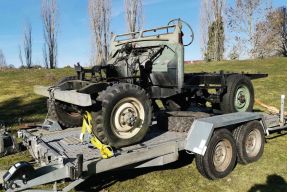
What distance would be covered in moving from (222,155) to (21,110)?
9.80m

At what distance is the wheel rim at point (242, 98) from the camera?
6934 millimetres

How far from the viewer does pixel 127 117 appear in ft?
17.1

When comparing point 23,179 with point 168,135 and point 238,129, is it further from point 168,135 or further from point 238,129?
point 238,129

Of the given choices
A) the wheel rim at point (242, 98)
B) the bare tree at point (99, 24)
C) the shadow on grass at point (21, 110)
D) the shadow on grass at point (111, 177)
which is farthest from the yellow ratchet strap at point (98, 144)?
the bare tree at point (99, 24)

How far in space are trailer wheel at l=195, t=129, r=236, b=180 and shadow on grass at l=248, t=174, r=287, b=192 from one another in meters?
0.51

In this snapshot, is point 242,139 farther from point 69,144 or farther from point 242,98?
point 69,144

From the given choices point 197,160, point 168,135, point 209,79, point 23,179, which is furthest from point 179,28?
point 23,179

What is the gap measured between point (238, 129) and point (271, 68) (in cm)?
1892

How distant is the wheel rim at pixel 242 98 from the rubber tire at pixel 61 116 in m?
3.09

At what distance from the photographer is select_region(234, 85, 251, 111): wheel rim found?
6.93 metres

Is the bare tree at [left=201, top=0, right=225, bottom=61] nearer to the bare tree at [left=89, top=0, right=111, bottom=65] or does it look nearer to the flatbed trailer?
the bare tree at [left=89, top=0, right=111, bottom=65]

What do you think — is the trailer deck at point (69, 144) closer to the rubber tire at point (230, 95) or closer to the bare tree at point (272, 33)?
the rubber tire at point (230, 95)

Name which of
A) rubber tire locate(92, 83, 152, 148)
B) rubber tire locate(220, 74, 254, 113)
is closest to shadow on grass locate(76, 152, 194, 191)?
rubber tire locate(92, 83, 152, 148)

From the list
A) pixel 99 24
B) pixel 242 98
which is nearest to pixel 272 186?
pixel 242 98
